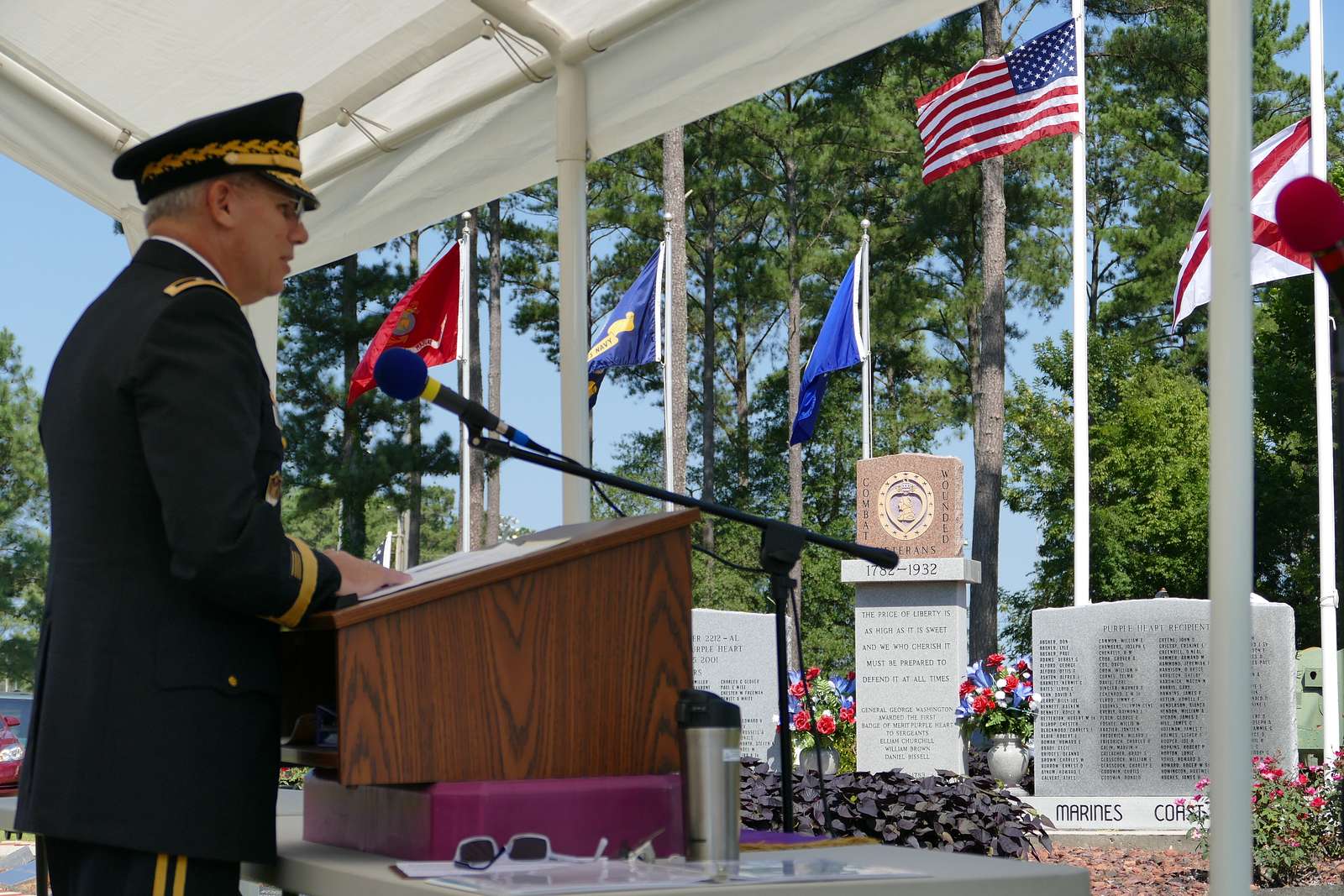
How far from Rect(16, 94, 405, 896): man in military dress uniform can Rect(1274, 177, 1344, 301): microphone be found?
117cm

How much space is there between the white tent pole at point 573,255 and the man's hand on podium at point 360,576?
177cm

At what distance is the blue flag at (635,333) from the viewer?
769 inches

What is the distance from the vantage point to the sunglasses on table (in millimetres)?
1826

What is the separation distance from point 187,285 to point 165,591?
1.26ft

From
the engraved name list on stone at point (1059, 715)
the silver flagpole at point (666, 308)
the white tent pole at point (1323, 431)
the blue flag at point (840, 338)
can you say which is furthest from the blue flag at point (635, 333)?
the engraved name list on stone at point (1059, 715)

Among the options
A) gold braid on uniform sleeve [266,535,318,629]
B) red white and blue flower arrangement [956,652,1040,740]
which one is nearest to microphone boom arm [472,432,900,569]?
gold braid on uniform sleeve [266,535,318,629]

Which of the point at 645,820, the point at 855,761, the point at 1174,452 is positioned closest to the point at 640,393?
the point at 1174,452

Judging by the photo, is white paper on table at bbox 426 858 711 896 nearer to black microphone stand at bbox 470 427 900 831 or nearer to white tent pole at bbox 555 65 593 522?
black microphone stand at bbox 470 427 900 831

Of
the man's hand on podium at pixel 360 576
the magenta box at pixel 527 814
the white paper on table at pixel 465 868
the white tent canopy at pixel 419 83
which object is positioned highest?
the white tent canopy at pixel 419 83

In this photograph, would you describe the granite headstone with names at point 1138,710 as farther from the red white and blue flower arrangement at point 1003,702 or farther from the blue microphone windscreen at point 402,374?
the blue microphone windscreen at point 402,374

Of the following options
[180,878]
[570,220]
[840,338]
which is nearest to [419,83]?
[570,220]

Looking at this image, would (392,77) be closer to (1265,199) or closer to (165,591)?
(165,591)

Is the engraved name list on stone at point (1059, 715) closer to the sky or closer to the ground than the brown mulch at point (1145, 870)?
closer to the sky

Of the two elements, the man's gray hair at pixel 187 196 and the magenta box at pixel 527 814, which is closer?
the magenta box at pixel 527 814
